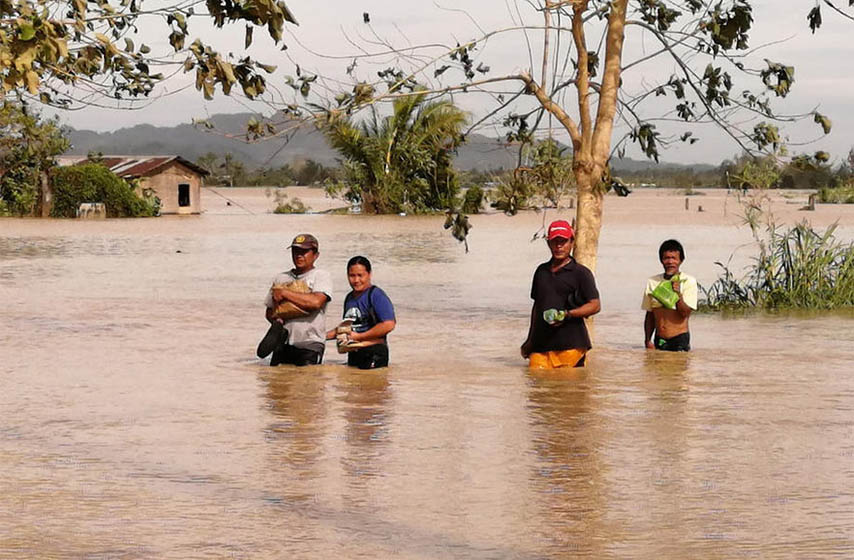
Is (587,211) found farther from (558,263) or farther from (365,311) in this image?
(365,311)

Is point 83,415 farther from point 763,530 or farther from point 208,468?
→ point 763,530

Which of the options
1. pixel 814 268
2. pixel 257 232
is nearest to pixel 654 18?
pixel 814 268

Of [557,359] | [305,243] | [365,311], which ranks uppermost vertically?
[305,243]

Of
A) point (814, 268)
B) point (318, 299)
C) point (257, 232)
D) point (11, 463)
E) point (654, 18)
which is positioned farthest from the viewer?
point (257, 232)

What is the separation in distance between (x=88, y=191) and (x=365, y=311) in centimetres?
4560

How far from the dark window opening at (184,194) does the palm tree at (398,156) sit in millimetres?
6799

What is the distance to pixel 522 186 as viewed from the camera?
1586 centimetres

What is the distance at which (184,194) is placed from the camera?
61969 mm

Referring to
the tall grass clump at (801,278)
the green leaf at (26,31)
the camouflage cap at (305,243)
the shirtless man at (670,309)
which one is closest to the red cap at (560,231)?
the shirtless man at (670,309)

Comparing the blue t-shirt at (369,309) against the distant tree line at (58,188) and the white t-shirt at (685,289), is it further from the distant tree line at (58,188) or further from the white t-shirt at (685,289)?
the distant tree line at (58,188)

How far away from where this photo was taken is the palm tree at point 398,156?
54.7 m

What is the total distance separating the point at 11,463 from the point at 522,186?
7.92 metres

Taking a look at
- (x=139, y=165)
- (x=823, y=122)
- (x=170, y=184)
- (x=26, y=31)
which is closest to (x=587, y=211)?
(x=823, y=122)

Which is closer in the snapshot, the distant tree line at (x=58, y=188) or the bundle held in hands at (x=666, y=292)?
the bundle held in hands at (x=666, y=292)
